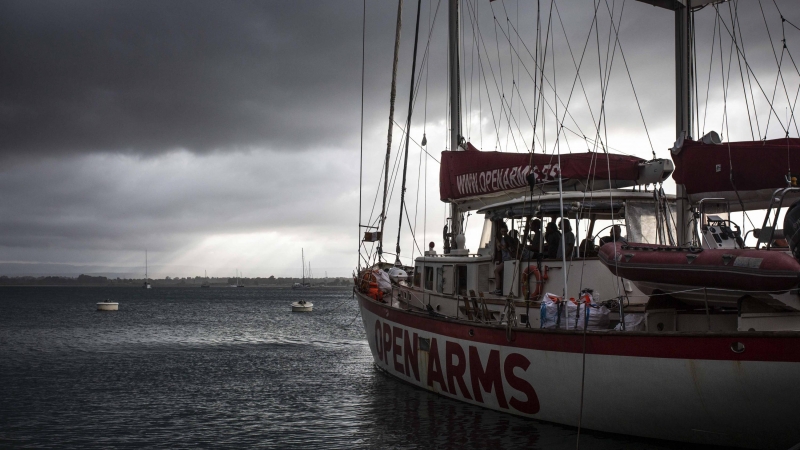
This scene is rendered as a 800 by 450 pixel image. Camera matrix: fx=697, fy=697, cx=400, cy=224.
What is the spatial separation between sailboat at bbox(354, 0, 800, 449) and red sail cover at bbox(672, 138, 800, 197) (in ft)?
0.08

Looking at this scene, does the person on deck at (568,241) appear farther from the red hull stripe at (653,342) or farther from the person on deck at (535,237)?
the red hull stripe at (653,342)

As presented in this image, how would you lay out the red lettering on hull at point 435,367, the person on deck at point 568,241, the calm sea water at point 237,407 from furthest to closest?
the red lettering on hull at point 435,367
the person on deck at point 568,241
the calm sea water at point 237,407

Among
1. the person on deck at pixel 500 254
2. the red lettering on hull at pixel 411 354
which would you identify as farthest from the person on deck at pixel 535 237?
the red lettering on hull at pixel 411 354

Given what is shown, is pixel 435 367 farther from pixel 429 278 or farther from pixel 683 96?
pixel 683 96

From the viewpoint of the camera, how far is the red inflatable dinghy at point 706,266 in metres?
9.79

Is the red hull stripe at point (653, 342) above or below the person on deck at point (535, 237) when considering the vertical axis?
below

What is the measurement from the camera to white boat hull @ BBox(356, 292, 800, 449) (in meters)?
9.85

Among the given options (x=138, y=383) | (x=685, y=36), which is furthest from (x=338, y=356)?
(x=685, y=36)

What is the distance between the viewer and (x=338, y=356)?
3338cm

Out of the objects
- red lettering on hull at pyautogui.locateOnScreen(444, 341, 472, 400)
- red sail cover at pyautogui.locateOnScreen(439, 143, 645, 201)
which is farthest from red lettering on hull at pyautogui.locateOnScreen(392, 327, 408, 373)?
red sail cover at pyautogui.locateOnScreen(439, 143, 645, 201)

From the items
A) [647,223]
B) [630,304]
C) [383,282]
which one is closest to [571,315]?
[630,304]

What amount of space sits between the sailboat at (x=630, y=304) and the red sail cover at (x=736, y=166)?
3 centimetres

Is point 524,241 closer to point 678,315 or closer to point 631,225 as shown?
point 631,225

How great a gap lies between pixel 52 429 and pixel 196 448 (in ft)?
15.8
